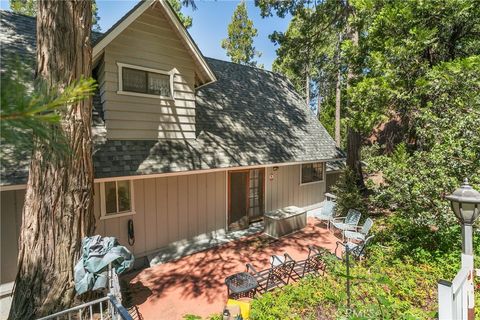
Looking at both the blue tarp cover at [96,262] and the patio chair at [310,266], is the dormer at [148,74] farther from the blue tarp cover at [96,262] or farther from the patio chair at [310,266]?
the patio chair at [310,266]

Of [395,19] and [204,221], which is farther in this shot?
[204,221]

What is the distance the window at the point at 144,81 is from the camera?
24.0 feet

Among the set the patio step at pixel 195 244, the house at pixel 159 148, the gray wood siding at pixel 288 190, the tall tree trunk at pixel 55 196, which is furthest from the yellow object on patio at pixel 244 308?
the gray wood siding at pixel 288 190

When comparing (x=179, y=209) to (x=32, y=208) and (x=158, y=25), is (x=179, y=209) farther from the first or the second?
(x=158, y=25)

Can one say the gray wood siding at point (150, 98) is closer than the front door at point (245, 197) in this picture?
Yes

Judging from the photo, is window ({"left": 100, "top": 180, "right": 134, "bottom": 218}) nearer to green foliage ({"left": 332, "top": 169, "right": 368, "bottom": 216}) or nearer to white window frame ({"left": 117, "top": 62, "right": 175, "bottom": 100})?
white window frame ({"left": 117, "top": 62, "right": 175, "bottom": 100})

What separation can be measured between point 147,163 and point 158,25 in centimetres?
400

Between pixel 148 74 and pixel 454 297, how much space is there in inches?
316

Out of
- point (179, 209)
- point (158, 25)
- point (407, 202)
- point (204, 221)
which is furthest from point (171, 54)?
point (407, 202)

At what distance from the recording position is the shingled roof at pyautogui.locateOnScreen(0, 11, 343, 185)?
701 centimetres

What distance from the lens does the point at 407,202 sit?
19.7 feet

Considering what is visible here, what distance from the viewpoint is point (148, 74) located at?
7723mm

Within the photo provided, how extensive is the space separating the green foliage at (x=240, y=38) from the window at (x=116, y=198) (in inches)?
994

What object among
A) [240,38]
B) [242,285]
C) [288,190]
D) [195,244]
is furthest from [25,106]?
[240,38]
